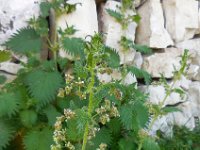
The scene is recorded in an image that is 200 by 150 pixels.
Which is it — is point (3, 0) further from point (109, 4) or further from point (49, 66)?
point (109, 4)

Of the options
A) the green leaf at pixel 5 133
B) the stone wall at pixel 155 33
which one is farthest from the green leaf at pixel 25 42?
the green leaf at pixel 5 133

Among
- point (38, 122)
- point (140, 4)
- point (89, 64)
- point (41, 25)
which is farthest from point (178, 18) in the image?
point (89, 64)

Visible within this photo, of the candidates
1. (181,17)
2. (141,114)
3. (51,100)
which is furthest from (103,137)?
(181,17)

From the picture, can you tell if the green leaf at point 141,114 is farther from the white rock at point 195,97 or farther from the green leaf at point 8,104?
the white rock at point 195,97

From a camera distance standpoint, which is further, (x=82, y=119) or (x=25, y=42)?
(x=25, y=42)

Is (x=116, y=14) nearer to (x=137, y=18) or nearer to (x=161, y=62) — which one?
(x=137, y=18)

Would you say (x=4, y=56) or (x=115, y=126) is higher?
(x=4, y=56)

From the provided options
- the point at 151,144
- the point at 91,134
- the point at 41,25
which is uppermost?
the point at 41,25

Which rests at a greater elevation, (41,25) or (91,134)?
(41,25)
